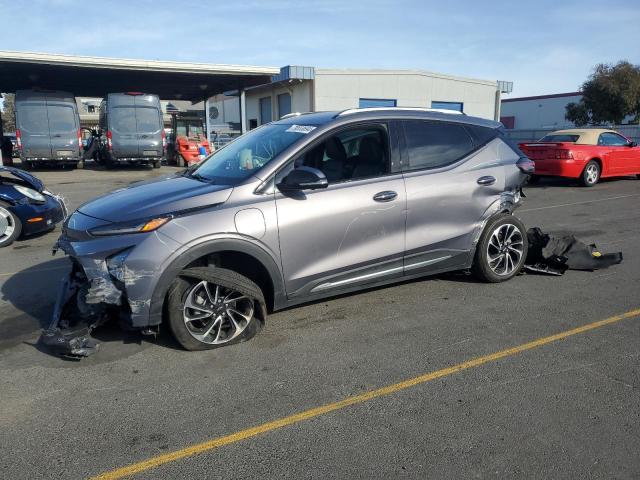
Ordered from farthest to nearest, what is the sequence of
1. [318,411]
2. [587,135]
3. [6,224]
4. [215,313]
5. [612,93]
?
[612,93], [587,135], [6,224], [215,313], [318,411]

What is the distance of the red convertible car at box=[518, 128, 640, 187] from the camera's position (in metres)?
13.6

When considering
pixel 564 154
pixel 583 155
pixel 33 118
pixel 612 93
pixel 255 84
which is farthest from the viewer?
pixel 612 93

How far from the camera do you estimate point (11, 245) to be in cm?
766

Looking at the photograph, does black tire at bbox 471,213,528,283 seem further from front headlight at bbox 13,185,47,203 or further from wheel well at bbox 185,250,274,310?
front headlight at bbox 13,185,47,203

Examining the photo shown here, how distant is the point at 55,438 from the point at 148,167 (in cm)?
2153

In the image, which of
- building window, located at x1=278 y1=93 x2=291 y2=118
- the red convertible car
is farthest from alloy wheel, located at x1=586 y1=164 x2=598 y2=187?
building window, located at x1=278 y1=93 x2=291 y2=118

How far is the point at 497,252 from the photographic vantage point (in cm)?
550

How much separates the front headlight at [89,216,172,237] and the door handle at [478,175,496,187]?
311 cm

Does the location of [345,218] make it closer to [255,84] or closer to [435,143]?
[435,143]

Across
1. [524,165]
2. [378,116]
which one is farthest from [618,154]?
[378,116]

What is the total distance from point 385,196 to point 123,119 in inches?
760

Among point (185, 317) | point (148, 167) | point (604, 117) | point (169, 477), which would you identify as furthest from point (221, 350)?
point (604, 117)

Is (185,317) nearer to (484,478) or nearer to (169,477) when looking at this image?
(169,477)

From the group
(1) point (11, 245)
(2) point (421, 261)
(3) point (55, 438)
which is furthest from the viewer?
(1) point (11, 245)
